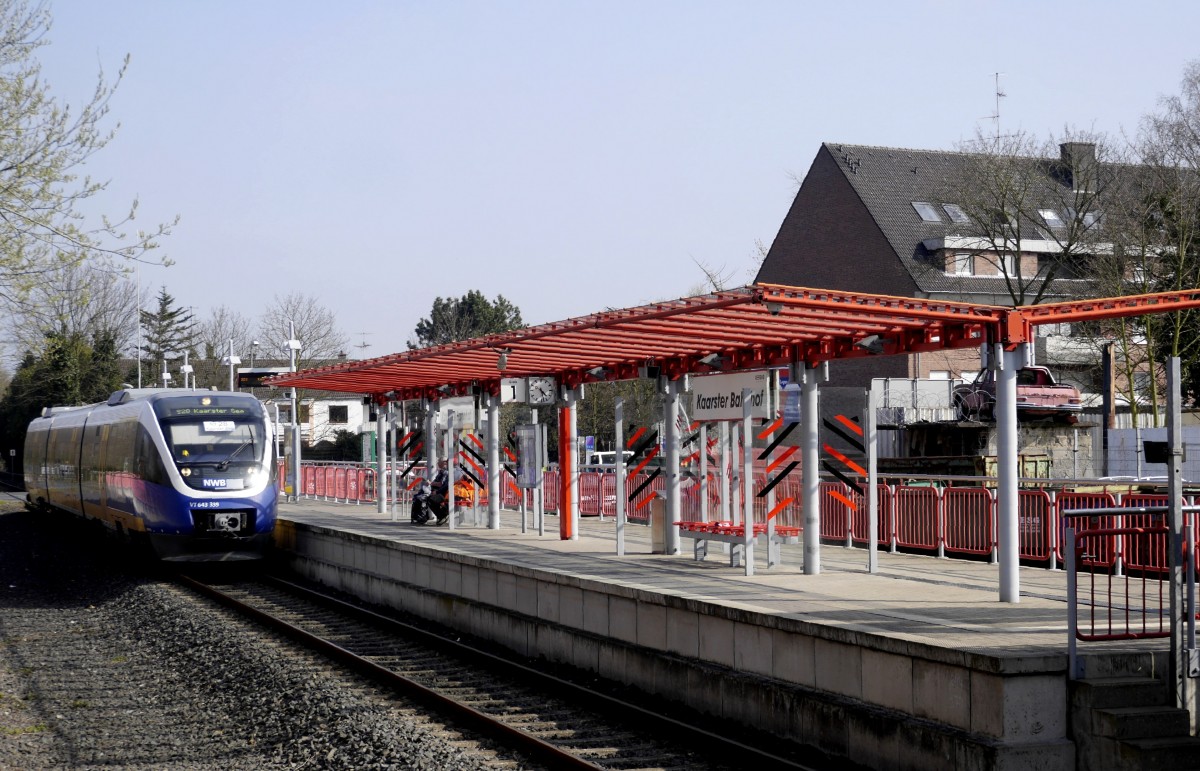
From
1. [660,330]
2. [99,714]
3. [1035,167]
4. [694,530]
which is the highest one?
[1035,167]

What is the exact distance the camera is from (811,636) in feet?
33.9

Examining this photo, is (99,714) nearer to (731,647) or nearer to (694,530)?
(731,647)

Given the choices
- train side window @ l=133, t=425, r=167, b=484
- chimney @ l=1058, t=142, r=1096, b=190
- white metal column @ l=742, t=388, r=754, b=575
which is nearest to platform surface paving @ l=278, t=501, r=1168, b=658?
white metal column @ l=742, t=388, r=754, b=575

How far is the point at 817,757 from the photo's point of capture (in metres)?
9.99

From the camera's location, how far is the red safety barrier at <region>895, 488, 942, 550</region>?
18234 millimetres

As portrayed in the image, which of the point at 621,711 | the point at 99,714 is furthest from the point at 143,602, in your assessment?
the point at 621,711

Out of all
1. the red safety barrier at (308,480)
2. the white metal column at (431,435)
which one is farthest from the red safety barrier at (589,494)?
the red safety barrier at (308,480)

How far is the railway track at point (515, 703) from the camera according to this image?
10086 millimetres

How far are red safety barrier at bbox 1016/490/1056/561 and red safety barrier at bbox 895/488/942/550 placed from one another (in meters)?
1.48

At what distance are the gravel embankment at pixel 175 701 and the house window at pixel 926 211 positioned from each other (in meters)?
34.9

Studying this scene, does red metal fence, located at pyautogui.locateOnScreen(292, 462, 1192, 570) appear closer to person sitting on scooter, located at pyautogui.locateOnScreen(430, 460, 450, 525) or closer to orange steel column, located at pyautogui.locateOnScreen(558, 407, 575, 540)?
orange steel column, located at pyautogui.locateOnScreen(558, 407, 575, 540)

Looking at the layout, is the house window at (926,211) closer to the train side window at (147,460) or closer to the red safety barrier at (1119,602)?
the train side window at (147,460)

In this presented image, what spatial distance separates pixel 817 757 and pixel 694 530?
688cm

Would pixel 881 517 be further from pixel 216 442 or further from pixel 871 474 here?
pixel 216 442
